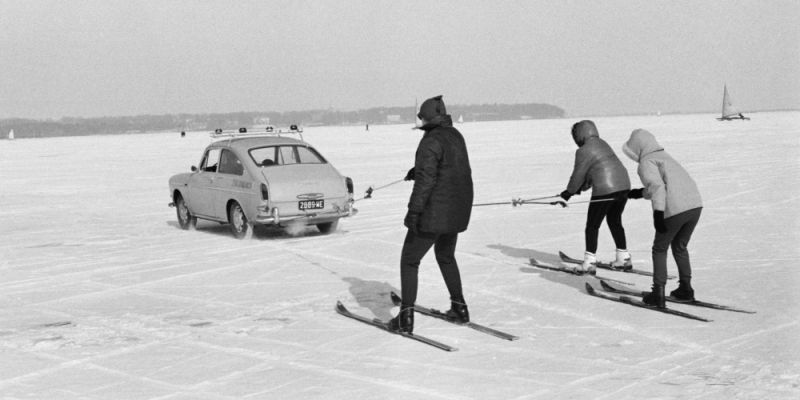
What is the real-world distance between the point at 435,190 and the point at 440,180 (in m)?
0.09

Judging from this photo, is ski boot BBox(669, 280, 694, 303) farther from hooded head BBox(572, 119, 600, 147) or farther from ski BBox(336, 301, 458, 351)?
ski BBox(336, 301, 458, 351)

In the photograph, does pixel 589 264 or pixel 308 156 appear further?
pixel 308 156

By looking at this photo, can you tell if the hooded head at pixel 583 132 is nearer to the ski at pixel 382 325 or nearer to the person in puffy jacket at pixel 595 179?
the person in puffy jacket at pixel 595 179

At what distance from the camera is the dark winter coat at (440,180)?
7297mm

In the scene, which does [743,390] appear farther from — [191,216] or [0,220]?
[0,220]

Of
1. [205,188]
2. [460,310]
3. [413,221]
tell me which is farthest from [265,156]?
[413,221]

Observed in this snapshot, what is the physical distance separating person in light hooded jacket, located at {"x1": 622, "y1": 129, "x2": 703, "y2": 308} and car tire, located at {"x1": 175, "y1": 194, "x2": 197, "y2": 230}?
957 cm

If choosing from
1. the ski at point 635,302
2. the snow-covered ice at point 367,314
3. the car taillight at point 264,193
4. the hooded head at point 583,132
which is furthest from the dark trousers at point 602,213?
the car taillight at point 264,193

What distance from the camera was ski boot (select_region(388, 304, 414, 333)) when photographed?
7715 millimetres

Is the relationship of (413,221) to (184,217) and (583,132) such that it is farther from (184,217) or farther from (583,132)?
(184,217)

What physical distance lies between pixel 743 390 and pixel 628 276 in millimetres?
4593

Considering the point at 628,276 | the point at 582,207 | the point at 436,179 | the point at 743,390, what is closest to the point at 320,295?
the point at 436,179

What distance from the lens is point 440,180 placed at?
24.2 ft

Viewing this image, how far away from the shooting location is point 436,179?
7359 mm
